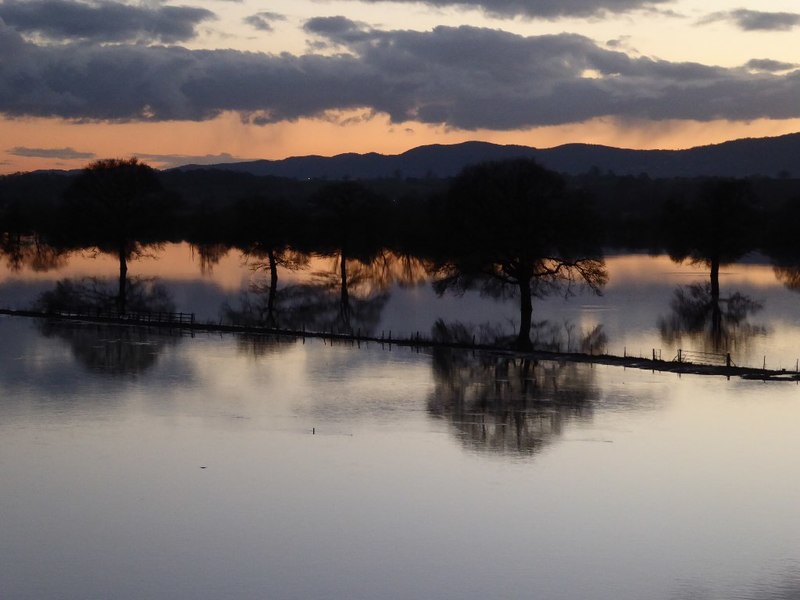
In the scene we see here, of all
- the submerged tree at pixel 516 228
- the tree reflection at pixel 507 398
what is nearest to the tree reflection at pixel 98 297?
the submerged tree at pixel 516 228

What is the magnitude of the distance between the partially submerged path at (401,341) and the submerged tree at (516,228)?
5.44 metres

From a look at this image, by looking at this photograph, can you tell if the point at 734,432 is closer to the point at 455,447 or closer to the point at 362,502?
the point at 455,447

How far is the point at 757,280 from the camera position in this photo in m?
135

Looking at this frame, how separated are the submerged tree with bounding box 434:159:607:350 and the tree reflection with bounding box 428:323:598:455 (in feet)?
30.2

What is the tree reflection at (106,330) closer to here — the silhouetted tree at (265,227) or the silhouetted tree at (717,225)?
the silhouetted tree at (265,227)

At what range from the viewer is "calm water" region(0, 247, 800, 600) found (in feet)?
104

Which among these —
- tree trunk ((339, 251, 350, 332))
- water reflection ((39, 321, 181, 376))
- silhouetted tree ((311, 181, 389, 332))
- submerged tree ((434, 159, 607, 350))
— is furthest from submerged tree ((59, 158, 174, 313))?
submerged tree ((434, 159, 607, 350))

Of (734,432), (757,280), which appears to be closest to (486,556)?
(734,432)

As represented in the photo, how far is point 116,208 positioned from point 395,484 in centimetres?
9626

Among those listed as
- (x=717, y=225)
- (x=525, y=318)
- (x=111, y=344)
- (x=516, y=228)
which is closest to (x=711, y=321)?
(x=525, y=318)

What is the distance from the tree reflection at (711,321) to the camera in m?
79.7

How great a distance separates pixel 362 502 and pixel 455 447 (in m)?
8.69

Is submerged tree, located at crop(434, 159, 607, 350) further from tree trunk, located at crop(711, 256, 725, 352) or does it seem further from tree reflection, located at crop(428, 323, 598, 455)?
tree trunk, located at crop(711, 256, 725, 352)

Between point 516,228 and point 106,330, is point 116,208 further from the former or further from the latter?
point 516,228
